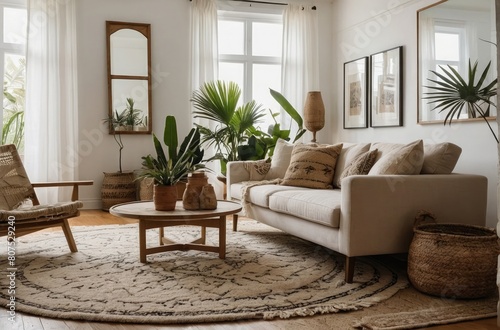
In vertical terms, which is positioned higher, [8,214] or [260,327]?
[8,214]

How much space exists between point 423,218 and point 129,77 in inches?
166

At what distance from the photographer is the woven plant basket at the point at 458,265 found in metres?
2.61

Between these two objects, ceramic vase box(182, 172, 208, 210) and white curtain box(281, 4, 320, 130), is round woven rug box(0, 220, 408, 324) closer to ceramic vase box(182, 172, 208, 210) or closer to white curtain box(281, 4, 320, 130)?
ceramic vase box(182, 172, 208, 210)

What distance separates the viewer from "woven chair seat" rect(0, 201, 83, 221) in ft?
10.6

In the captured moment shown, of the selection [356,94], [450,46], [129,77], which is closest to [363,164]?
[450,46]

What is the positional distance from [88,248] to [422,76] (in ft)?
11.2

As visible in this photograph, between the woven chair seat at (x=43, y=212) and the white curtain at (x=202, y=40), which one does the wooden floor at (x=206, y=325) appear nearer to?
the woven chair seat at (x=43, y=212)

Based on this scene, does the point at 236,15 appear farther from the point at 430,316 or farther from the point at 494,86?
the point at 430,316

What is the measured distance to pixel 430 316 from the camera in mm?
2398

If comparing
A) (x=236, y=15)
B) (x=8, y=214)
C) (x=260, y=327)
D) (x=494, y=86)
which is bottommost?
(x=260, y=327)

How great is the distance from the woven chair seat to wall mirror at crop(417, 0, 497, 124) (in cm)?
321

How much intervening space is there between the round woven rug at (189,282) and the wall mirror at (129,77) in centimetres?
238

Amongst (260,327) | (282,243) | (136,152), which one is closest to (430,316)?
(260,327)

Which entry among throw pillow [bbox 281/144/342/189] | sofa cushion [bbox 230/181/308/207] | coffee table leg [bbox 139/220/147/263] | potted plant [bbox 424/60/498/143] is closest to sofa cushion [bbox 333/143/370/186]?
throw pillow [bbox 281/144/342/189]
